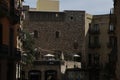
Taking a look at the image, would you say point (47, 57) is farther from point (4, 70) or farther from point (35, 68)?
point (4, 70)

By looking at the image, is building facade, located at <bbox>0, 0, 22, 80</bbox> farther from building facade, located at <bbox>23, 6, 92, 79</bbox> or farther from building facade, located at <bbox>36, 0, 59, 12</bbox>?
building facade, located at <bbox>36, 0, 59, 12</bbox>

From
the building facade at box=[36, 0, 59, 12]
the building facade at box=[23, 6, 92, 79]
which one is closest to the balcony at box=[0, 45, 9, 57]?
the building facade at box=[23, 6, 92, 79]

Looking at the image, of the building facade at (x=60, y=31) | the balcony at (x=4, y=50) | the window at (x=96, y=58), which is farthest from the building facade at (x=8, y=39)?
the window at (x=96, y=58)

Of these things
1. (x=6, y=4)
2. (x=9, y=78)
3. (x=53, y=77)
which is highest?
(x=6, y=4)

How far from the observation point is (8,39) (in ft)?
139

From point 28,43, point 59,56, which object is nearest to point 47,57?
point 59,56

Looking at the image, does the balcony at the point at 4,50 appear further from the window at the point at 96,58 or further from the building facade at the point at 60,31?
the window at the point at 96,58

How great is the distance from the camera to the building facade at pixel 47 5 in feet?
298

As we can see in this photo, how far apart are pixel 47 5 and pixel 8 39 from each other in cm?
5001

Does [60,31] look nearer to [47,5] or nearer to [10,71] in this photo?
[47,5]

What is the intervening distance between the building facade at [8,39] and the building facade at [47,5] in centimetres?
4525

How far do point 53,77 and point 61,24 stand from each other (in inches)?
448

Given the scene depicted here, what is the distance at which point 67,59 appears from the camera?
85750 millimetres

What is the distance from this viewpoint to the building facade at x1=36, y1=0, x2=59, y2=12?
9088 cm
